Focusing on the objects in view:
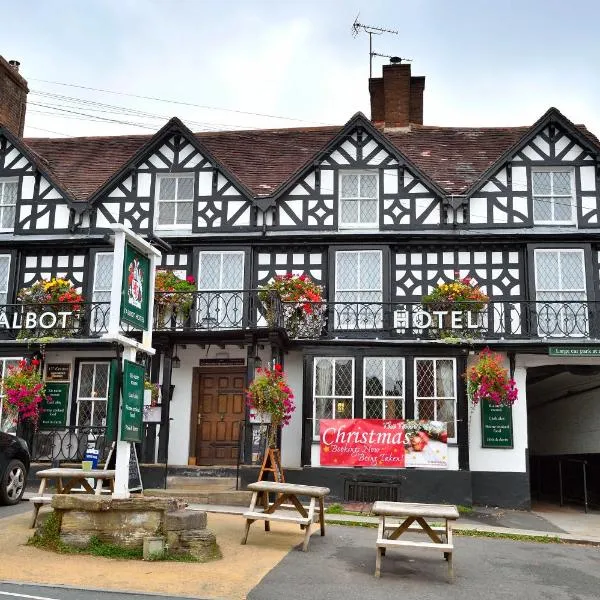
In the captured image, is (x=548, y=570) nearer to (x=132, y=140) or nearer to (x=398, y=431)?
(x=398, y=431)

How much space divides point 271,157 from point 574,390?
1077 cm

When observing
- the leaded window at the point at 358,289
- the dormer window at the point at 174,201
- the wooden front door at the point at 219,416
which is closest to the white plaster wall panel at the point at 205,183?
the dormer window at the point at 174,201

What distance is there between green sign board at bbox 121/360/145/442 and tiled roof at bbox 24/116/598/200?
10876mm

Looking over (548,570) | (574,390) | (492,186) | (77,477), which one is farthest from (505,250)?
(77,477)

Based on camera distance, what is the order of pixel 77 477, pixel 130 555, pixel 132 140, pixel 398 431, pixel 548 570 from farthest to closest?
pixel 132 140
pixel 398 431
pixel 77 477
pixel 548 570
pixel 130 555

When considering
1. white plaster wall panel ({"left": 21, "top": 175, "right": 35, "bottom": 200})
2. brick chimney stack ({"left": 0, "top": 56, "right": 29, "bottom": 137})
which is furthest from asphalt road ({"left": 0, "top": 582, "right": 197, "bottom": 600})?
brick chimney stack ({"left": 0, "top": 56, "right": 29, "bottom": 137})

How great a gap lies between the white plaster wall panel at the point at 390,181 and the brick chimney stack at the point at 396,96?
4018 millimetres

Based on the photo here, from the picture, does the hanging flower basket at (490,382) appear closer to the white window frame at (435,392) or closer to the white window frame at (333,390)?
the white window frame at (435,392)

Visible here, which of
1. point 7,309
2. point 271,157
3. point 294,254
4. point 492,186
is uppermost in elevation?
point 271,157

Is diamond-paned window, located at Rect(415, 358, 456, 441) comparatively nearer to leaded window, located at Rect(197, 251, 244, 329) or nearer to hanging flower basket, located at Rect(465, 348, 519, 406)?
hanging flower basket, located at Rect(465, 348, 519, 406)

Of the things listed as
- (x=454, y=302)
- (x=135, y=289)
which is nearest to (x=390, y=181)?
(x=454, y=302)

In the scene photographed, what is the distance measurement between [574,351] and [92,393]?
11.5m

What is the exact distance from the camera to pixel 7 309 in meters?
19.1

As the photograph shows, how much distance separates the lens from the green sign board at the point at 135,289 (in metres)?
9.24
